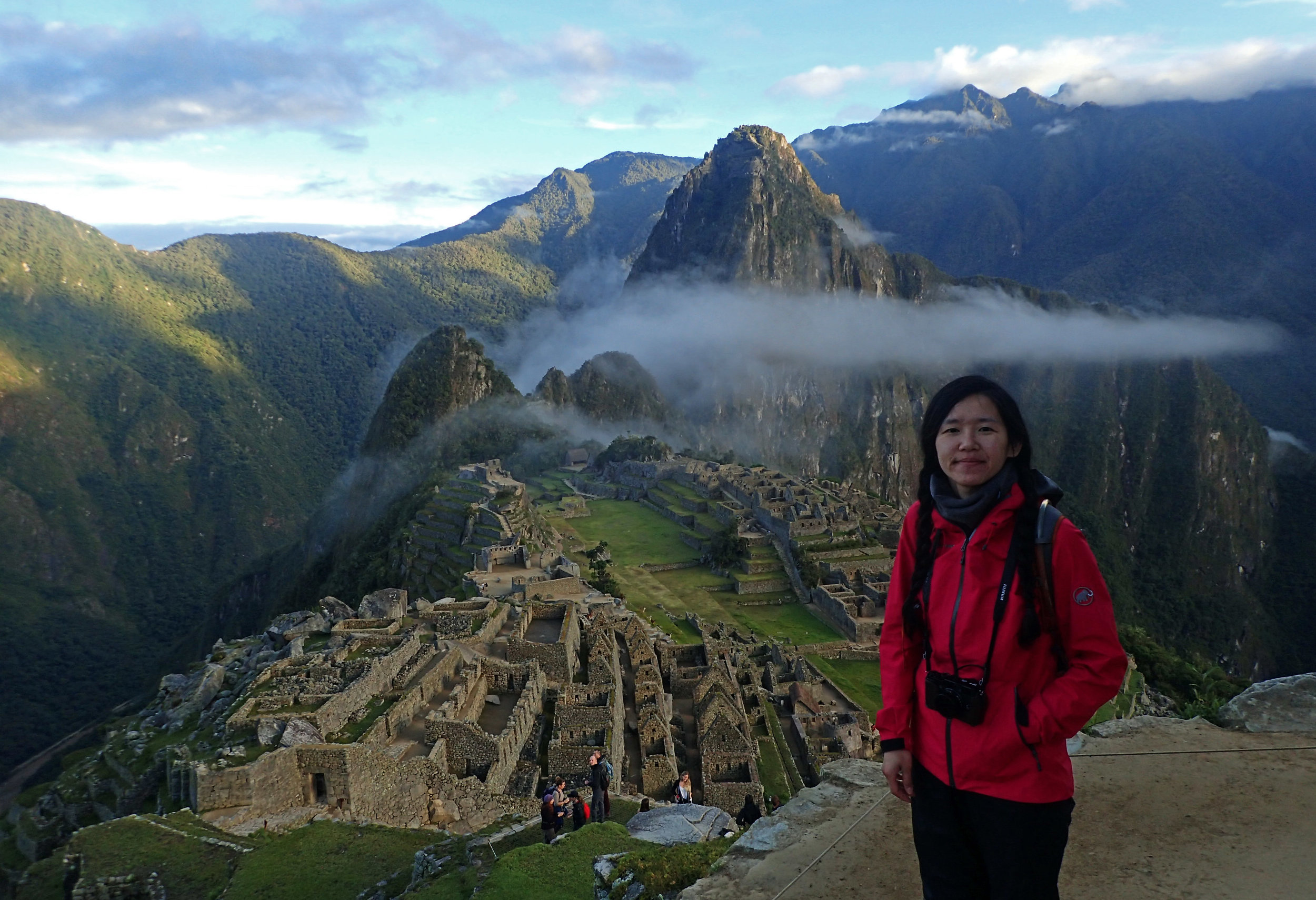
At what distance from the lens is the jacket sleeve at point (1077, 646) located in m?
3.31

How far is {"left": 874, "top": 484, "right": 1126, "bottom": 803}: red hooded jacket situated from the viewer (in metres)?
3.34

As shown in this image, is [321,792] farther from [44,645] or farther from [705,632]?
[44,645]

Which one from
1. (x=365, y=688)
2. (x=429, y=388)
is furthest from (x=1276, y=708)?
(x=429, y=388)

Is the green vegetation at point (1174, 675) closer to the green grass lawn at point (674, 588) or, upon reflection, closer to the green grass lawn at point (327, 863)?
the green grass lawn at point (674, 588)

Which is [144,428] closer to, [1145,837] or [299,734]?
[299,734]

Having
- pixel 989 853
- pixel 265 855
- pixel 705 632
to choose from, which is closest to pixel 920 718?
pixel 989 853

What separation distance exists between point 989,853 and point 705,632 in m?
27.9

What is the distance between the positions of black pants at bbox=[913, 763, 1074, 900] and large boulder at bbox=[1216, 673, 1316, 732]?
4.09m

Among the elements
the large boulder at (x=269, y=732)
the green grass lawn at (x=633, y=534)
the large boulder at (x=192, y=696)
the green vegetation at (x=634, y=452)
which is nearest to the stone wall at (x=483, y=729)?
the large boulder at (x=269, y=732)

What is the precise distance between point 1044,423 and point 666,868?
614 feet

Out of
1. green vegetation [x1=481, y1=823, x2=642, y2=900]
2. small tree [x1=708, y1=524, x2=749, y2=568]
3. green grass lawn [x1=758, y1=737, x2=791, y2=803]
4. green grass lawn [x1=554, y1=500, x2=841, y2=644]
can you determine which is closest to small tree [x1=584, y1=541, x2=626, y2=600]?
green grass lawn [x1=554, y1=500, x2=841, y2=644]

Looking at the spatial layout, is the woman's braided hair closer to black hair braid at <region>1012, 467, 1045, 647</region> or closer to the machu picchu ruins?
black hair braid at <region>1012, 467, 1045, 647</region>

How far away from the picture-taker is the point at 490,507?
153ft

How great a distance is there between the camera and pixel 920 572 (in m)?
3.84
